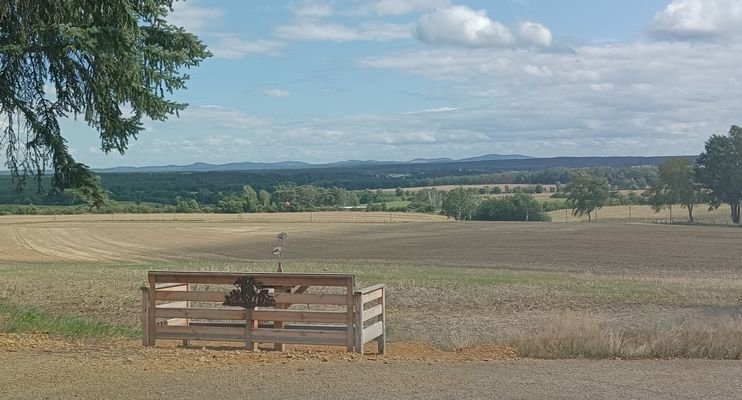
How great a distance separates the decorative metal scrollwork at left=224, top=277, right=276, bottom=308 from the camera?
37.4 ft

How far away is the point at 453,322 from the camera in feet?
61.2

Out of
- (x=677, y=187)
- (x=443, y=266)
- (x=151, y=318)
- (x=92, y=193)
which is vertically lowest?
(x=443, y=266)

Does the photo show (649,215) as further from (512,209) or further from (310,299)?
(310,299)

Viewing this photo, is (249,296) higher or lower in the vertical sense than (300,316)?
higher

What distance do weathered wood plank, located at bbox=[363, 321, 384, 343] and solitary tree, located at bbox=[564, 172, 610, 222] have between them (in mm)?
97291

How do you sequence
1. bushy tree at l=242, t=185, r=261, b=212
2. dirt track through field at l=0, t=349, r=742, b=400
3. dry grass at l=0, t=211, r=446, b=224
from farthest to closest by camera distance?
1. bushy tree at l=242, t=185, r=261, b=212
2. dry grass at l=0, t=211, r=446, b=224
3. dirt track through field at l=0, t=349, r=742, b=400

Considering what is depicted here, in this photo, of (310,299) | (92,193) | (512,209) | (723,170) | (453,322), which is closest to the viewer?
(310,299)

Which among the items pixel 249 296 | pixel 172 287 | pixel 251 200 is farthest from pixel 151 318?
pixel 251 200

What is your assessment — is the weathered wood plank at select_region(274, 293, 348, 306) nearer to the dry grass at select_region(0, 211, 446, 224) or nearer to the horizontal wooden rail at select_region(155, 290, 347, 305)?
the horizontal wooden rail at select_region(155, 290, 347, 305)

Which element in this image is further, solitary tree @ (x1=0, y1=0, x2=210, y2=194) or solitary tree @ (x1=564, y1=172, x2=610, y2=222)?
solitary tree @ (x1=564, y1=172, x2=610, y2=222)

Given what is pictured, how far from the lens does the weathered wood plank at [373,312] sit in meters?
11.5

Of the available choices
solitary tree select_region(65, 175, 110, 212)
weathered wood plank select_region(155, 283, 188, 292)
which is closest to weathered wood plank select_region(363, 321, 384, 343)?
weathered wood plank select_region(155, 283, 188, 292)

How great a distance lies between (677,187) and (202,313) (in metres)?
Result: 94.3

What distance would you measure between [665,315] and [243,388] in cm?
1511
